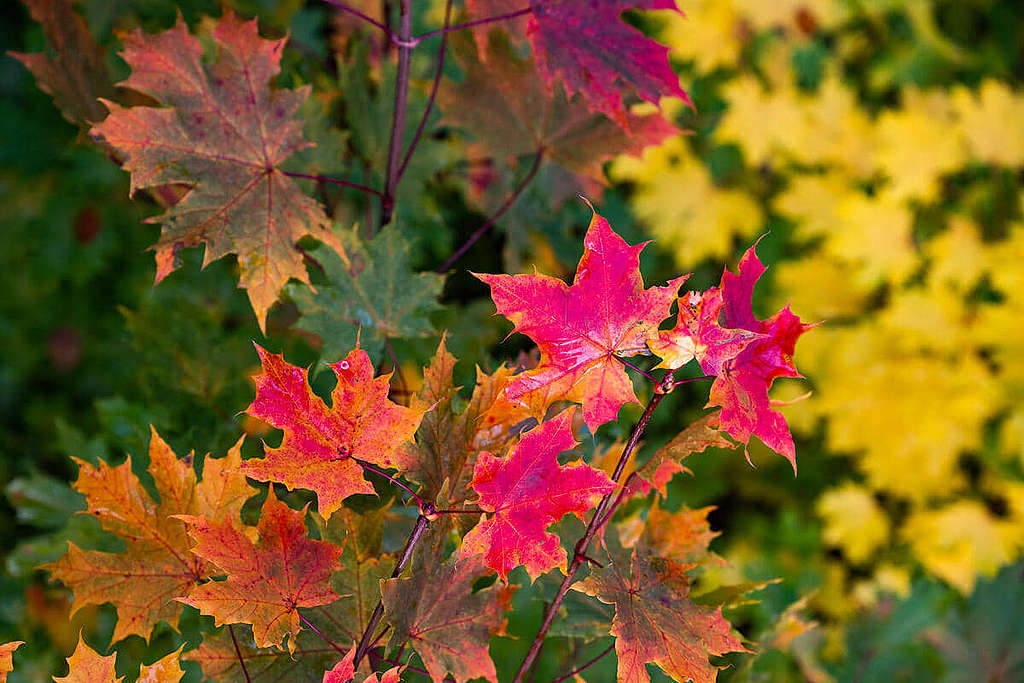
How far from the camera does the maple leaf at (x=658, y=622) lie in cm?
41

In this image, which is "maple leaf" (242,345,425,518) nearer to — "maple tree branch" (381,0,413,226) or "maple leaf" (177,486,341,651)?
"maple leaf" (177,486,341,651)

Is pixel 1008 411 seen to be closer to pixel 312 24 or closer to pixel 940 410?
pixel 940 410

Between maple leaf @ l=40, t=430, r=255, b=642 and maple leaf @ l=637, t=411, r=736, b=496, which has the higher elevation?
maple leaf @ l=637, t=411, r=736, b=496

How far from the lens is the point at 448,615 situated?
445mm

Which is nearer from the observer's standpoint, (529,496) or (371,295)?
(529,496)

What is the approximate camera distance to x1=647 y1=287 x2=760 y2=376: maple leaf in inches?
15.9

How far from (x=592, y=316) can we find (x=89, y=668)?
1.05 feet

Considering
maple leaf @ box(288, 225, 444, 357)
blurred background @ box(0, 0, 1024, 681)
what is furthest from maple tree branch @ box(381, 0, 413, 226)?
blurred background @ box(0, 0, 1024, 681)

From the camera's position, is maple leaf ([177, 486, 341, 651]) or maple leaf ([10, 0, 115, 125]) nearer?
maple leaf ([177, 486, 341, 651])

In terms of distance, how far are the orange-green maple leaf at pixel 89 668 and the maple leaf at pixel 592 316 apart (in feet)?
0.83

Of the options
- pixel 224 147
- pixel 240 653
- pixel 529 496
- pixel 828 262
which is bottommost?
pixel 828 262

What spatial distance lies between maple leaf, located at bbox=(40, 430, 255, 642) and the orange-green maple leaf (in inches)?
3.4

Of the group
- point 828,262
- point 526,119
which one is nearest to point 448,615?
point 526,119

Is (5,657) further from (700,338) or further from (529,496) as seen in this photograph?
(700,338)
